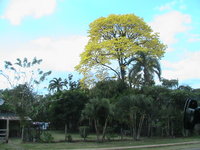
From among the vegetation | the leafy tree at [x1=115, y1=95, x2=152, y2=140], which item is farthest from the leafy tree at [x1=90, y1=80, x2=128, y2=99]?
the leafy tree at [x1=115, y1=95, x2=152, y2=140]

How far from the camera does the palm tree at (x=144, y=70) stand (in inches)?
1334

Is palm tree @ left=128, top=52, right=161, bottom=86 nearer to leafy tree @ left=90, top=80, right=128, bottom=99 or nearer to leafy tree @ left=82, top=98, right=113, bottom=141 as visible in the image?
leafy tree @ left=90, top=80, right=128, bottom=99

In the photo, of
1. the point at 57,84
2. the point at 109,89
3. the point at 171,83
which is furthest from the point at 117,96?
the point at 57,84

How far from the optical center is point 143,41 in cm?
3962

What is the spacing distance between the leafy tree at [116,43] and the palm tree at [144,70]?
3.05m

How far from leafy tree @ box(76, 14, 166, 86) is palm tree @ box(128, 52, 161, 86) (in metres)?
3.05

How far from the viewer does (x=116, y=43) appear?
38.0 metres

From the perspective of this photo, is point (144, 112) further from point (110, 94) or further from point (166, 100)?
point (110, 94)

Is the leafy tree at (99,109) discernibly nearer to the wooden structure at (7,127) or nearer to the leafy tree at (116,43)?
the wooden structure at (7,127)

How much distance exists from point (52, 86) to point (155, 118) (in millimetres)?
44207

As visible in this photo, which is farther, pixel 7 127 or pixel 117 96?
pixel 117 96

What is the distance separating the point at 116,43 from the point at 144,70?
6.56 meters

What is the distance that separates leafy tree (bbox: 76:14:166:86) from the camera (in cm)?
3822

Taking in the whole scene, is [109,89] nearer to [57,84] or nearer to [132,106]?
[132,106]
